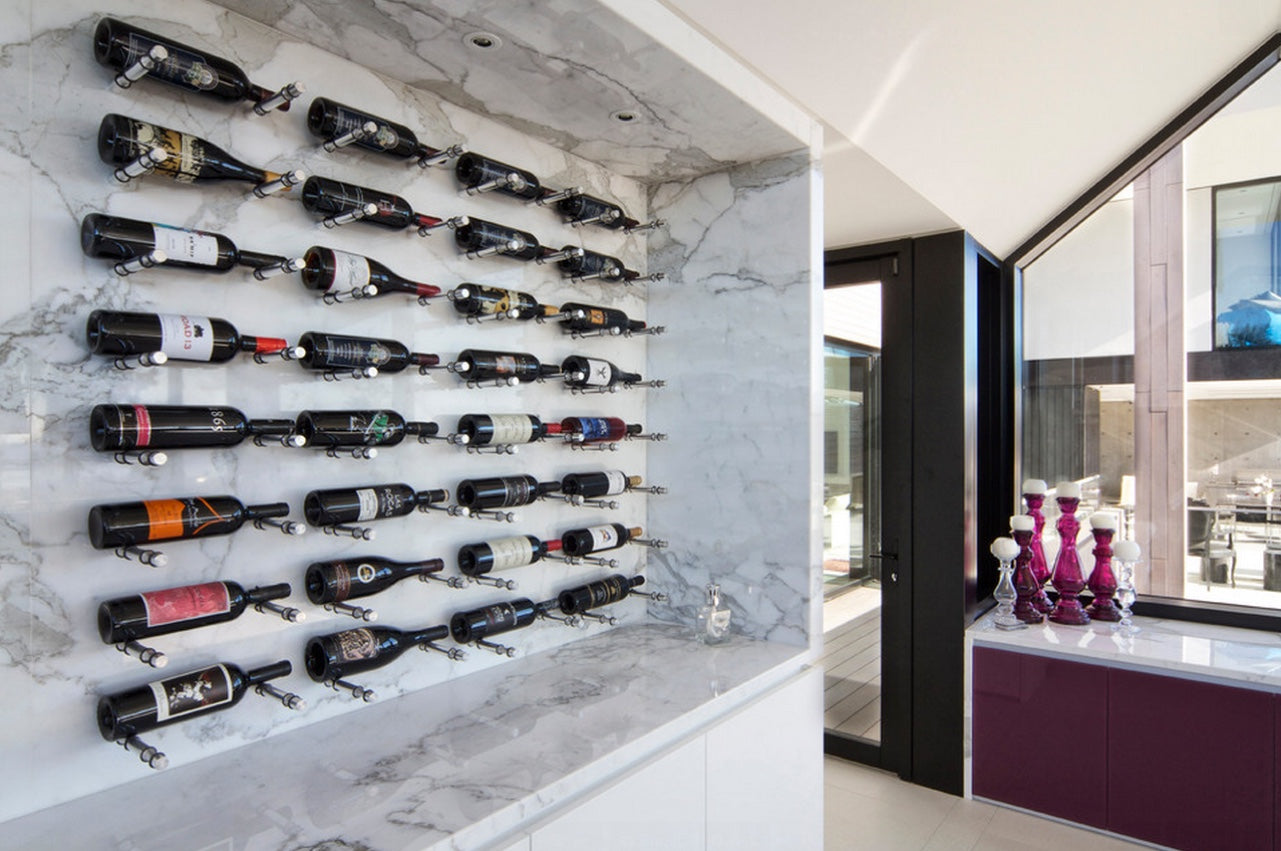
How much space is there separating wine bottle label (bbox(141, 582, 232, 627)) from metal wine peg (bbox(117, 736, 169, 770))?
180 mm

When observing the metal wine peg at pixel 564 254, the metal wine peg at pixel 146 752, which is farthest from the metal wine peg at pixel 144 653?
the metal wine peg at pixel 564 254

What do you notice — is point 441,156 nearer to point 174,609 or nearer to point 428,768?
point 174,609

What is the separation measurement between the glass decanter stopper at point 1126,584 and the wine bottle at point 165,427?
307 centimetres

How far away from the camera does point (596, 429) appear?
7.03 feet

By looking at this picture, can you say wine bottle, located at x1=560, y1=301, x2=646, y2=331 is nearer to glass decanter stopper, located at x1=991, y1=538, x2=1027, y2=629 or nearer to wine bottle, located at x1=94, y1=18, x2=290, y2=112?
wine bottle, located at x1=94, y1=18, x2=290, y2=112

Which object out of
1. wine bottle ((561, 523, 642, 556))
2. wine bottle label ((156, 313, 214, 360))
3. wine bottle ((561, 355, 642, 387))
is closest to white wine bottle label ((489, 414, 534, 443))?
wine bottle ((561, 355, 642, 387))

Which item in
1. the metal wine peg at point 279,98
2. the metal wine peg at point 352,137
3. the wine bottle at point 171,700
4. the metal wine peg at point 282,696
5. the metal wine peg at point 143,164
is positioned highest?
the metal wine peg at point 279,98

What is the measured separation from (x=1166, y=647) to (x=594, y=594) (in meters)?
2.23

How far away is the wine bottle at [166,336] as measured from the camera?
1.22m

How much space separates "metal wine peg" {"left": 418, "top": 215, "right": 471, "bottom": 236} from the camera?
1.70 metres

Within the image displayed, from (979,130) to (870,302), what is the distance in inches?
41.7

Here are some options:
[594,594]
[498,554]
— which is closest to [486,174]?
[498,554]

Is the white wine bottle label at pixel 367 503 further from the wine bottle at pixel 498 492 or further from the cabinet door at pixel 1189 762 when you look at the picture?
the cabinet door at pixel 1189 762

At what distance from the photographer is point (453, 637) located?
5.96 ft
